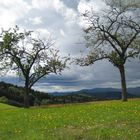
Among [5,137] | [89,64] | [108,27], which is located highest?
[108,27]

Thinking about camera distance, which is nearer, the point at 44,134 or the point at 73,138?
the point at 73,138

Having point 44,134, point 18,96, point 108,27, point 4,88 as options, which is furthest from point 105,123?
point 4,88

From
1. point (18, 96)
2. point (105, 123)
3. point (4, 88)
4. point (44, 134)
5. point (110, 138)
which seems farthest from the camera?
point (4, 88)

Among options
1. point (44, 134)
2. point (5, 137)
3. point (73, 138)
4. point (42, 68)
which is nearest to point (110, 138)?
point (73, 138)

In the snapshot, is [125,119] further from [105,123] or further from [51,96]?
[51,96]

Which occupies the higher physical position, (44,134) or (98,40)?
(98,40)

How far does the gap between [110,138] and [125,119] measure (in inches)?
259

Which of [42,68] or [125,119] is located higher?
[42,68]

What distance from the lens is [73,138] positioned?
2239cm

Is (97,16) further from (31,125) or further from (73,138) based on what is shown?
(73,138)

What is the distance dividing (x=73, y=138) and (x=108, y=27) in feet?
145

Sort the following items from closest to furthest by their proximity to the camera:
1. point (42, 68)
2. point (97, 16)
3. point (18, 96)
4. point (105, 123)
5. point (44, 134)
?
point (44, 134), point (105, 123), point (97, 16), point (42, 68), point (18, 96)

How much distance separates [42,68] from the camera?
74688 millimetres

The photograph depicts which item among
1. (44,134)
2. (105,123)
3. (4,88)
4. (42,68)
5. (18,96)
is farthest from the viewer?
(4,88)
